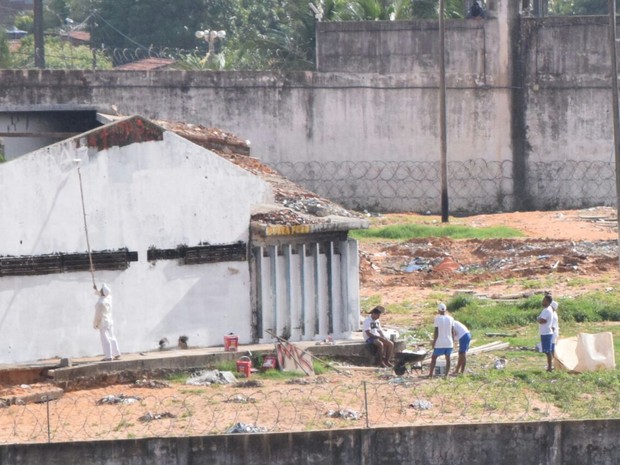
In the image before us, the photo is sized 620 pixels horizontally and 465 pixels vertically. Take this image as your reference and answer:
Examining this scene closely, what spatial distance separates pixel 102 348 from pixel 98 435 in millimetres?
3497

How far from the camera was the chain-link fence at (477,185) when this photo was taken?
43562 millimetres

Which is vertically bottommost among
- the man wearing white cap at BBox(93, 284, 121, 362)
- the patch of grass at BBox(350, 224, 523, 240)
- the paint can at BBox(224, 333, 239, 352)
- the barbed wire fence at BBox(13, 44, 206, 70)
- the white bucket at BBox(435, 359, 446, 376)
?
the patch of grass at BBox(350, 224, 523, 240)

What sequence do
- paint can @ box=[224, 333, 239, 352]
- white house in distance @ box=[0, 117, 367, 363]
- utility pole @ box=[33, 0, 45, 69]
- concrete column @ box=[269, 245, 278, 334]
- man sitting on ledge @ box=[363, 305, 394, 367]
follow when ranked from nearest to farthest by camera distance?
white house in distance @ box=[0, 117, 367, 363] < paint can @ box=[224, 333, 239, 352] < man sitting on ledge @ box=[363, 305, 394, 367] < concrete column @ box=[269, 245, 278, 334] < utility pole @ box=[33, 0, 45, 69]

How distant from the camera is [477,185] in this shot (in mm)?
44094

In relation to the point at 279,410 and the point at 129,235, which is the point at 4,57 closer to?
the point at 129,235

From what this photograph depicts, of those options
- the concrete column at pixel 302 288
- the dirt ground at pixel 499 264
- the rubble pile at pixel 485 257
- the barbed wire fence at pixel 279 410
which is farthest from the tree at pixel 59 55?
the barbed wire fence at pixel 279 410

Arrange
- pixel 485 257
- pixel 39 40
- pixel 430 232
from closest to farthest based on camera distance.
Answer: pixel 485 257
pixel 430 232
pixel 39 40

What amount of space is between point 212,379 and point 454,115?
2265cm

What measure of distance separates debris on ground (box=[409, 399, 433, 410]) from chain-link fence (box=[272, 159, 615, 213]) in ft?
74.4

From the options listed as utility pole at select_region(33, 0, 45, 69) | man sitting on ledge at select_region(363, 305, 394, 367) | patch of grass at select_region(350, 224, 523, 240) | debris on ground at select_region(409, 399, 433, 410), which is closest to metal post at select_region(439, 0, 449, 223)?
patch of grass at select_region(350, 224, 523, 240)

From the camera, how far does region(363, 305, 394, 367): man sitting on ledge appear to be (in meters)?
23.7

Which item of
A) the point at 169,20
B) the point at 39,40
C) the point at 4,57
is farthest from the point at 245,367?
the point at 169,20

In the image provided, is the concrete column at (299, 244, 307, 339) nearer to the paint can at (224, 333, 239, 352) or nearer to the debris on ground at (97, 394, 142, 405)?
the paint can at (224, 333, 239, 352)

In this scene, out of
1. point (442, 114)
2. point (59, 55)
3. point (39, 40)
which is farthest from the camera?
point (59, 55)
